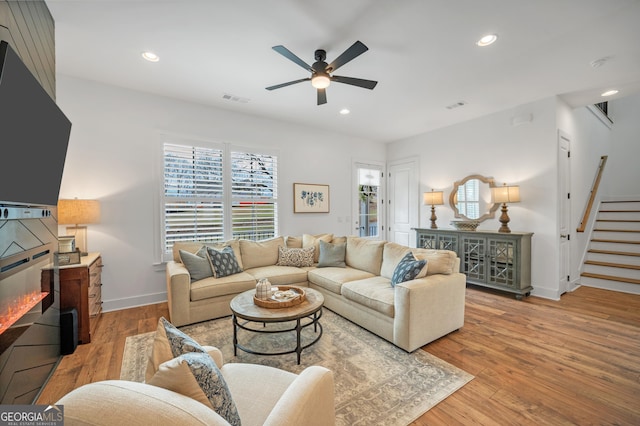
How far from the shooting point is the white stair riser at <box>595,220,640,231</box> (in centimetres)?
497

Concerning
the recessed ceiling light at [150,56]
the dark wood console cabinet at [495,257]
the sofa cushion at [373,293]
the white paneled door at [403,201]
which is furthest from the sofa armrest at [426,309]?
the recessed ceiling light at [150,56]

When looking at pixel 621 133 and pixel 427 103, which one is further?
pixel 621 133

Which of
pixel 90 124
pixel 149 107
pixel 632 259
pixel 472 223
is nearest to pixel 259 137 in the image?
pixel 149 107

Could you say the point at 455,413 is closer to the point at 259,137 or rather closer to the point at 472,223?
the point at 472,223

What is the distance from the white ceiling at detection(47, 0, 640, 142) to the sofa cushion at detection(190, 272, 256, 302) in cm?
253

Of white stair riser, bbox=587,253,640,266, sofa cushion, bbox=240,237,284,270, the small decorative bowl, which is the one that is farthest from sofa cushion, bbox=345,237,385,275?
A: white stair riser, bbox=587,253,640,266

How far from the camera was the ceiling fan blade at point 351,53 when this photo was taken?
6.96 ft

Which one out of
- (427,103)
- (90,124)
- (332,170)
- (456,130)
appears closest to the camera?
(90,124)

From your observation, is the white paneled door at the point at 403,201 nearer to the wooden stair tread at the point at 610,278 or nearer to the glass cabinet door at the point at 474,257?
the glass cabinet door at the point at 474,257

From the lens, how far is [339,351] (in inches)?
96.7

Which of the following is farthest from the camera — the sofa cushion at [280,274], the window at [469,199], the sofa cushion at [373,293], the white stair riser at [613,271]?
the window at [469,199]

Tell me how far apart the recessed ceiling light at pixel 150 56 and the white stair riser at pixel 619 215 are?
8.16 meters

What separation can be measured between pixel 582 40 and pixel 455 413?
351 cm

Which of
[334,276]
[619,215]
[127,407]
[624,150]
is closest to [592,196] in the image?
[619,215]
